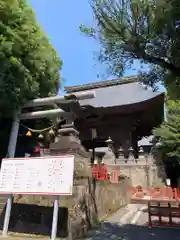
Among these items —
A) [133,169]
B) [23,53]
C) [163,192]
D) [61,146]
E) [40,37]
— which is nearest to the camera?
[61,146]

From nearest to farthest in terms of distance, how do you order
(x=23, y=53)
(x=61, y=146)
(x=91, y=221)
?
(x=91, y=221), (x=61, y=146), (x=23, y=53)

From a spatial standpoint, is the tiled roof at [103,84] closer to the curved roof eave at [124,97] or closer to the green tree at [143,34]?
the curved roof eave at [124,97]

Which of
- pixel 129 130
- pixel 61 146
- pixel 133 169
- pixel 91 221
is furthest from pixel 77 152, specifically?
pixel 133 169

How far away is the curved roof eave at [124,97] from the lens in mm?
10031

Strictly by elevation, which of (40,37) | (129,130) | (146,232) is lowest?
(146,232)

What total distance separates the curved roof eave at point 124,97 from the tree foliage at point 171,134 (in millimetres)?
10364

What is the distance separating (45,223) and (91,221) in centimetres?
176

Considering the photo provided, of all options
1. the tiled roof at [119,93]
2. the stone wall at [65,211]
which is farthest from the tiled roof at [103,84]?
the stone wall at [65,211]

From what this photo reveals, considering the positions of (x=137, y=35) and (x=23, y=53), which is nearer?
(x=137, y=35)

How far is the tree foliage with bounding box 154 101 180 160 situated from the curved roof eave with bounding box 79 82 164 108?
10.4 metres

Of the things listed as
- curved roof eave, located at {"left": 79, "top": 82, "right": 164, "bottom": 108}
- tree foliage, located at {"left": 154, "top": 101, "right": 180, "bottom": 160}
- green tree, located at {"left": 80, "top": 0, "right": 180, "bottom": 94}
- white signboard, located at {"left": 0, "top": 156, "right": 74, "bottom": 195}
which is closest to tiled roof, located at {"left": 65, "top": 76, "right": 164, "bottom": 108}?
curved roof eave, located at {"left": 79, "top": 82, "right": 164, "bottom": 108}

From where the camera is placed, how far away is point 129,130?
956 centimetres

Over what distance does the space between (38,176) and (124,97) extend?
24.9 ft

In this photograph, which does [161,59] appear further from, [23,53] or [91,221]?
[23,53]
